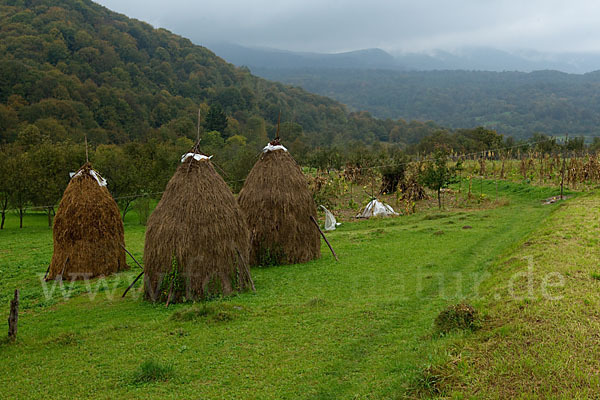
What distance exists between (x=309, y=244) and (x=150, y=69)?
93.7m

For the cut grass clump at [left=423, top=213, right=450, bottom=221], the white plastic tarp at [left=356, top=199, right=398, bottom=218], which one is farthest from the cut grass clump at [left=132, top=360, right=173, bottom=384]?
the white plastic tarp at [left=356, top=199, right=398, bottom=218]

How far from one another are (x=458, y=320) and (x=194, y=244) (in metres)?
5.76

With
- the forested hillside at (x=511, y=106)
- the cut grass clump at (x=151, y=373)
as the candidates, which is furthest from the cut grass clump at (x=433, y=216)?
the forested hillside at (x=511, y=106)

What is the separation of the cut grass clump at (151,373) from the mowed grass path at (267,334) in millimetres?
108

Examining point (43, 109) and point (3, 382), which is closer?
point (3, 382)

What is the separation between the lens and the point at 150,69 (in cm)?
9738

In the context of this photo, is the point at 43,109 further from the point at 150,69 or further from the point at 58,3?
the point at 58,3

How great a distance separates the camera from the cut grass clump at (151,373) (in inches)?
259

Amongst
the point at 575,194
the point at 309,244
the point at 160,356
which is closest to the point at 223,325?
the point at 160,356

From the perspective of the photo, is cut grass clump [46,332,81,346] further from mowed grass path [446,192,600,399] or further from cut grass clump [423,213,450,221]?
cut grass clump [423,213,450,221]

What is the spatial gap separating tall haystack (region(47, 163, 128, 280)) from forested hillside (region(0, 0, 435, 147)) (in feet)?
153

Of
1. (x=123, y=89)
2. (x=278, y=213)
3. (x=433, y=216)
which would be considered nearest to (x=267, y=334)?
(x=278, y=213)

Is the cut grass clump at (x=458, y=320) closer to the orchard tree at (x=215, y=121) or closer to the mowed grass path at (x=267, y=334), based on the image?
the mowed grass path at (x=267, y=334)

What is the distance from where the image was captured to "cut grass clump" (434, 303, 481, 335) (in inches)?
284
